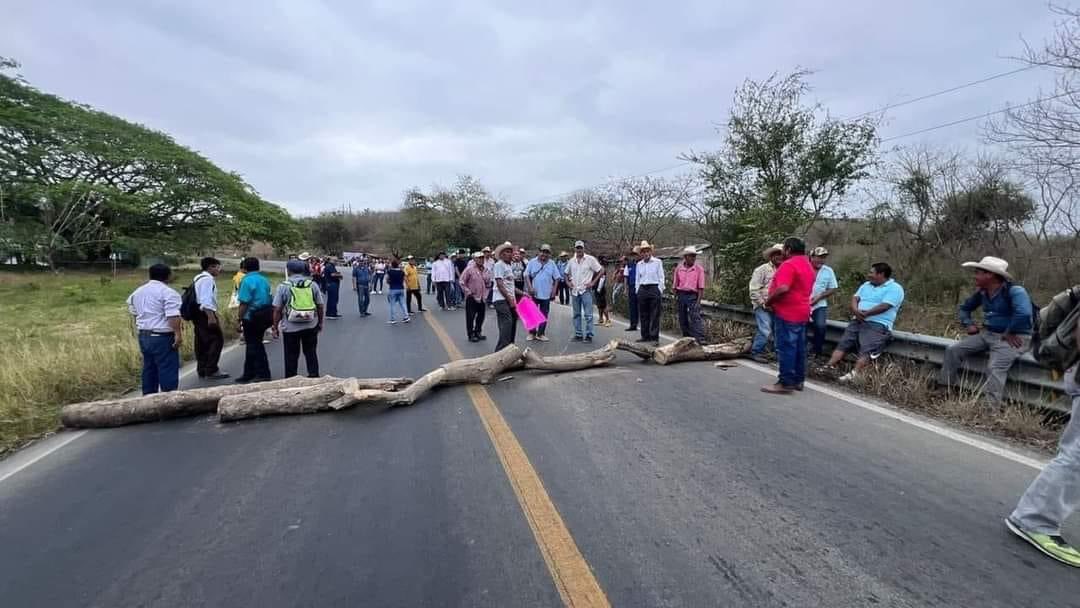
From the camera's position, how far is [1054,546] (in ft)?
9.29

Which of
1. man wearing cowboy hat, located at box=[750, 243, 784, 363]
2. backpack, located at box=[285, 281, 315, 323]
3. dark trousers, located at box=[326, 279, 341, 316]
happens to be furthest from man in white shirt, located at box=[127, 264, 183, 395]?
dark trousers, located at box=[326, 279, 341, 316]

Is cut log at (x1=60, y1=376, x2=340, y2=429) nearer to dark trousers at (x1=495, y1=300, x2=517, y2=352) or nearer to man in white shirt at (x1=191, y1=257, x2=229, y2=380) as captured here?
man in white shirt at (x1=191, y1=257, x2=229, y2=380)

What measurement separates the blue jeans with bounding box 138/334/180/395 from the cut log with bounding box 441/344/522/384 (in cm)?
300

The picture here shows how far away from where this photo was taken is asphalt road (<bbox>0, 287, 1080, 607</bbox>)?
8.81 feet

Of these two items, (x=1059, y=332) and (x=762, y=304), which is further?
(x=762, y=304)

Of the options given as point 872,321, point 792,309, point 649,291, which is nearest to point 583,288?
point 649,291

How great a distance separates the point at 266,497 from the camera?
3779 millimetres

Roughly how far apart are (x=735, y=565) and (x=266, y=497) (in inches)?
115

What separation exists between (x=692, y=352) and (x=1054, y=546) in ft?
16.2

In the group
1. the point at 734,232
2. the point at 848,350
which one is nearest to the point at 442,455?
the point at 848,350

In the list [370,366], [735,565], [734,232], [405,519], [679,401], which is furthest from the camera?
[734,232]

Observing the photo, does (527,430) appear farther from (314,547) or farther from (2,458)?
(2,458)

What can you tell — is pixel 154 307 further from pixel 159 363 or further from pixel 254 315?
pixel 254 315

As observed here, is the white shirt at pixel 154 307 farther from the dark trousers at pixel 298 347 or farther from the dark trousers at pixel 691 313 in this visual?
the dark trousers at pixel 691 313
